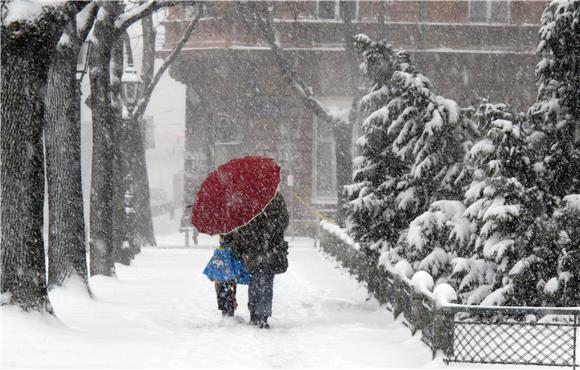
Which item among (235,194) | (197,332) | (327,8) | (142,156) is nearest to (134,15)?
(235,194)

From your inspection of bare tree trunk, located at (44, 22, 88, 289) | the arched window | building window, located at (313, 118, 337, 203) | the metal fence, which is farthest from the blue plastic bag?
the arched window

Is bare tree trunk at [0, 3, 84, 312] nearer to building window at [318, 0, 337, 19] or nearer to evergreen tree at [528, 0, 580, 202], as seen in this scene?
evergreen tree at [528, 0, 580, 202]

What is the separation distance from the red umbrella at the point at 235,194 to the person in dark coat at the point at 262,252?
0.79ft

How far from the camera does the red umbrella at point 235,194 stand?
10656mm

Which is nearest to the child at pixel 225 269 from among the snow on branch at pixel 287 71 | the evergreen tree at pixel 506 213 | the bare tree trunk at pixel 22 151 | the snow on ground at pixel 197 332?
the snow on ground at pixel 197 332

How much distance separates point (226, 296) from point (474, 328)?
3.28 meters

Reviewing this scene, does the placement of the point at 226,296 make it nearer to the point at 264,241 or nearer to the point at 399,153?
the point at 264,241

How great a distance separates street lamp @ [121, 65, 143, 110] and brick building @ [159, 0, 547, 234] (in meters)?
7.17

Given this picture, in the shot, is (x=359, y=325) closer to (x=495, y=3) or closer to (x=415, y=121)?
(x=415, y=121)

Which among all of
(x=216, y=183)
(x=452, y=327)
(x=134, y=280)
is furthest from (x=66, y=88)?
(x=452, y=327)

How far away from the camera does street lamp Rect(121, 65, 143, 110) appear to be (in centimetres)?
2117

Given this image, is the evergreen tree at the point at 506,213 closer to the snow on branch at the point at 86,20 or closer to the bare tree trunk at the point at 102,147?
the snow on branch at the point at 86,20

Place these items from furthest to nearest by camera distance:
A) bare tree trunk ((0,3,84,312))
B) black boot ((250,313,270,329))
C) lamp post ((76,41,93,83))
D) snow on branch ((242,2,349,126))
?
snow on branch ((242,2,349,126))
lamp post ((76,41,93,83))
black boot ((250,313,270,329))
bare tree trunk ((0,3,84,312))

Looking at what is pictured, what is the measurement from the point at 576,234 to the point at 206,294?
570 cm
